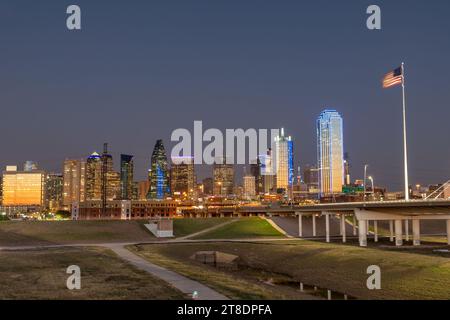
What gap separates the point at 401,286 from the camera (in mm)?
38719

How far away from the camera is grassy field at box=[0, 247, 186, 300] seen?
26844mm

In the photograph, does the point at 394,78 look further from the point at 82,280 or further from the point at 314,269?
the point at 82,280

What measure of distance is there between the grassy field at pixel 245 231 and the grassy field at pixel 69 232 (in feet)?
39.4

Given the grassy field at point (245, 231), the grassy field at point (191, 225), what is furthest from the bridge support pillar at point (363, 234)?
the grassy field at point (191, 225)

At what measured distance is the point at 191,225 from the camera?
10156 centimetres

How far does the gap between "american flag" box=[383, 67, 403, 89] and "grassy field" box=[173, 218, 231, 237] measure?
1668 inches

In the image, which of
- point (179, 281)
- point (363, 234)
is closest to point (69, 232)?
point (363, 234)

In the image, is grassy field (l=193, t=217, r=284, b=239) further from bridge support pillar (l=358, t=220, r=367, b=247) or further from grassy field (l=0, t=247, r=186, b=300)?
grassy field (l=0, t=247, r=186, b=300)

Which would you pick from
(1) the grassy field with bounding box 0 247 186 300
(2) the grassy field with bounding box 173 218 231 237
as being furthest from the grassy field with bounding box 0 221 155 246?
(1) the grassy field with bounding box 0 247 186 300

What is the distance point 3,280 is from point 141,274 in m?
8.70

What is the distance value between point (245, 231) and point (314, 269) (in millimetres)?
46110

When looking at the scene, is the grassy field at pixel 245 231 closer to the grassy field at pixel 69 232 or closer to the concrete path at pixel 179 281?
the grassy field at pixel 69 232
